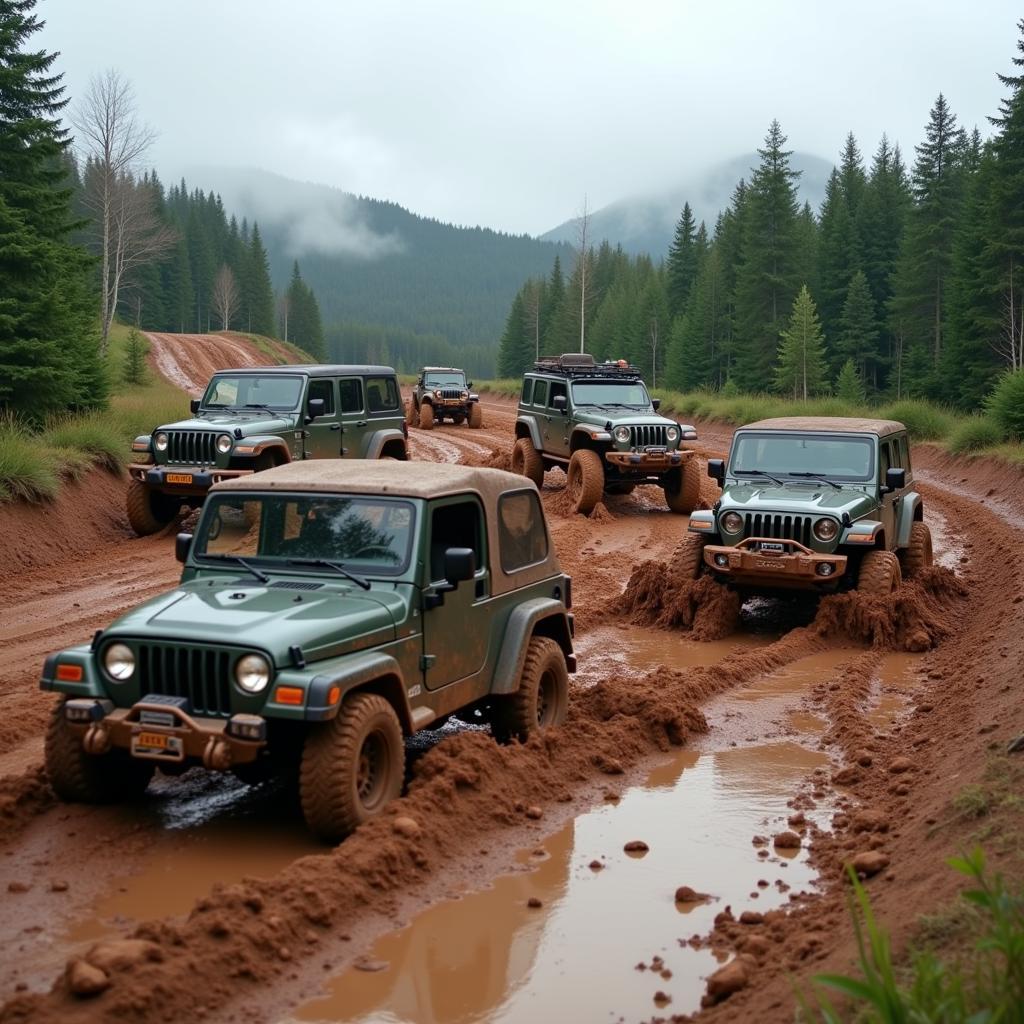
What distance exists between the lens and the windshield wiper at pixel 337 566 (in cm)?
640

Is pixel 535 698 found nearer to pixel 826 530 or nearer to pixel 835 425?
pixel 826 530

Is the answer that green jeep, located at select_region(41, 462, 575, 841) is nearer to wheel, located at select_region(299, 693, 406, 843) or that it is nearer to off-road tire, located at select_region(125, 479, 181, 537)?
wheel, located at select_region(299, 693, 406, 843)

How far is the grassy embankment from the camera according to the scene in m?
15.1

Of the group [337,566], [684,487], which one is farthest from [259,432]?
[337,566]

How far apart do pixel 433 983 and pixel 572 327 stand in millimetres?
91494

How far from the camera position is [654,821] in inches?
266

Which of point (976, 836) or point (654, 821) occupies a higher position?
point (976, 836)

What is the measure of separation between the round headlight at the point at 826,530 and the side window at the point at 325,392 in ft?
25.2

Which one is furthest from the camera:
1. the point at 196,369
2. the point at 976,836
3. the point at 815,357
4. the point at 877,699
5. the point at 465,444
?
the point at 196,369

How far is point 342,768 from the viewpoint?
18.5 ft

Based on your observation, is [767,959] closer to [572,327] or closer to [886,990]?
[886,990]

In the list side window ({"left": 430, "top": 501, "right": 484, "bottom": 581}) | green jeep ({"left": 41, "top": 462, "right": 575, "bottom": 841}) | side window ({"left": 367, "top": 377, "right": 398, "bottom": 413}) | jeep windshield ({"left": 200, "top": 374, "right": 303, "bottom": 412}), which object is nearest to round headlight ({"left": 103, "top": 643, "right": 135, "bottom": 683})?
green jeep ({"left": 41, "top": 462, "right": 575, "bottom": 841})

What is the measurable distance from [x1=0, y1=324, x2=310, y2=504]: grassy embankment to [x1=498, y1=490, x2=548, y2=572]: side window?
30.0 feet

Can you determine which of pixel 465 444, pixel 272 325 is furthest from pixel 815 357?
pixel 272 325
